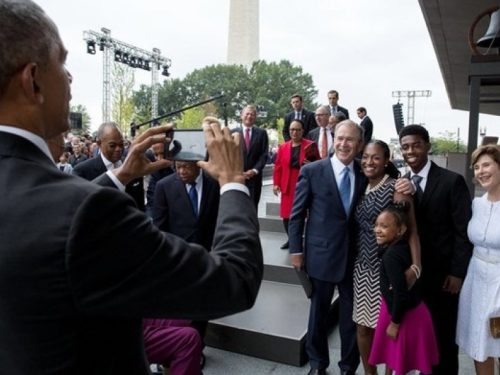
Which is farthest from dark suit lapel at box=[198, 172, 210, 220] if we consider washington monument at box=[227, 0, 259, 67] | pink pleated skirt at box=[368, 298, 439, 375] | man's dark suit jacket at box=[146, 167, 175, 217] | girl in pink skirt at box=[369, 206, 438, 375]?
washington monument at box=[227, 0, 259, 67]

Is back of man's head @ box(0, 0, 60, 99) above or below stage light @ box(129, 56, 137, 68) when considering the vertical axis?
below

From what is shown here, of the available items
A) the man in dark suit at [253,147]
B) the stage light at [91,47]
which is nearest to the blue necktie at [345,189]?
the man in dark suit at [253,147]

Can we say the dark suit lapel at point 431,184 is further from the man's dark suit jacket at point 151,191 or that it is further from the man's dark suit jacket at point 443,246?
the man's dark suit jacket at point 151,191

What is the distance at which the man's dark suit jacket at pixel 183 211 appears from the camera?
3.54 m

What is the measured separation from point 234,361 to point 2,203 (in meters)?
3.11

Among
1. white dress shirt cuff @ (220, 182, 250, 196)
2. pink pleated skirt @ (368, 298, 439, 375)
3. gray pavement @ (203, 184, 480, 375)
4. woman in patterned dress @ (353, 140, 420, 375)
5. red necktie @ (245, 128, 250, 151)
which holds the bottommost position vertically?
gray pavement @ (203, 184, 480, 375)

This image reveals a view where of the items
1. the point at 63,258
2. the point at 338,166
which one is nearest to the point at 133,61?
the point at 338,166

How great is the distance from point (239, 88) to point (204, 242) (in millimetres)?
53171

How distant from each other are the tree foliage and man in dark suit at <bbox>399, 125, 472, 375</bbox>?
5057 centimetres

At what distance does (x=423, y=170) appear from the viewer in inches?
119

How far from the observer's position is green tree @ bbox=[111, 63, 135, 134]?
86.7ft

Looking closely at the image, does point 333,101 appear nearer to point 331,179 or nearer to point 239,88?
point 331,179

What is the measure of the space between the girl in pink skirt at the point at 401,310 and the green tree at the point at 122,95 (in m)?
25.5

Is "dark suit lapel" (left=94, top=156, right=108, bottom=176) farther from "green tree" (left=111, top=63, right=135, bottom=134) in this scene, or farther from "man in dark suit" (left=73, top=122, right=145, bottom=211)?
"green tree" (left=111, top=63, right=135, bottom=134)
